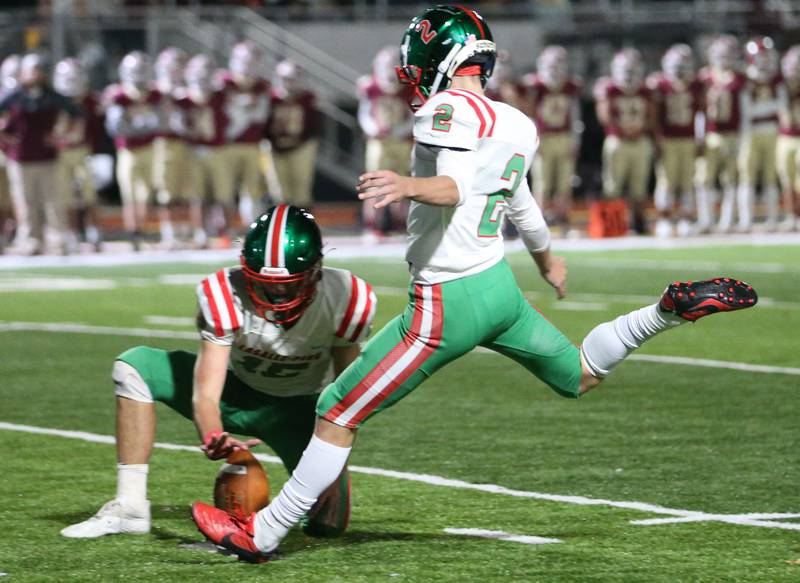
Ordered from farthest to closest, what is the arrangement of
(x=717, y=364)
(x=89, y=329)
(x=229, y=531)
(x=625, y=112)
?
(x=625, y=112)
(x=89, y=329)
(x=717, y=364)
(x=229, y=531)

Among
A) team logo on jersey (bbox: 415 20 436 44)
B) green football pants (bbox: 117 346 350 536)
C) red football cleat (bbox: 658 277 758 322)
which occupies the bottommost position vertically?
green football pants (bbox: 117 346 350 536)

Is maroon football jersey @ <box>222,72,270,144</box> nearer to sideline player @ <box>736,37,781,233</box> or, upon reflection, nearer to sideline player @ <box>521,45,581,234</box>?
sideline player @ <box>521,45,581,234</box>

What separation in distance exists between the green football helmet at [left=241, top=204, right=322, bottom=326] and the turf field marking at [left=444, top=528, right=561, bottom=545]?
0.77 meters

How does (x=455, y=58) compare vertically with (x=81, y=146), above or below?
above

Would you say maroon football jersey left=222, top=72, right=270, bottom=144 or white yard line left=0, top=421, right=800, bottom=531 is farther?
maroon football jersey left=222, top=72, right=270, bottom=144

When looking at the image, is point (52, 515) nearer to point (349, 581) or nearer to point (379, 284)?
point (349, 581)

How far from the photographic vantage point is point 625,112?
57.6 feet

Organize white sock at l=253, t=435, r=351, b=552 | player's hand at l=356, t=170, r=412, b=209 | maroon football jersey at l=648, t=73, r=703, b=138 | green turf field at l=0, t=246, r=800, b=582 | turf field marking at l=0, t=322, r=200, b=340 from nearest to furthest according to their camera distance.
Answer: player's hand at l=356, t=170, r=412, b=209 → white sock at l=253, t=435, r=351, b=552 → green turf field at l=0, t=246, r=800, b=582 → turf field marking at l=0, t=322, r=200, b=340 → maroon football jersey at l=648, t=73, r=703, b=138

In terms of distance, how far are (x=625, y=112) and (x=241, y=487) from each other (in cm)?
1339

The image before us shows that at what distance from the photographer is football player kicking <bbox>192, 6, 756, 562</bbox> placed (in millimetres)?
4336

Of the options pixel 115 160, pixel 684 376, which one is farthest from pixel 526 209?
pixel 115 160

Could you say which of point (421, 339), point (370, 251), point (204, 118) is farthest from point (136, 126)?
point (421, 339)

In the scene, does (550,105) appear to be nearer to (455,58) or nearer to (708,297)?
(708,297)

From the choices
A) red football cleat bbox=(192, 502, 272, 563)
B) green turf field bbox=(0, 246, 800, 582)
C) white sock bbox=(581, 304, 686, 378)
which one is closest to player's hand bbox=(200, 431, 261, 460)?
red football cleat bbox=(192, 502, 272, 563)
